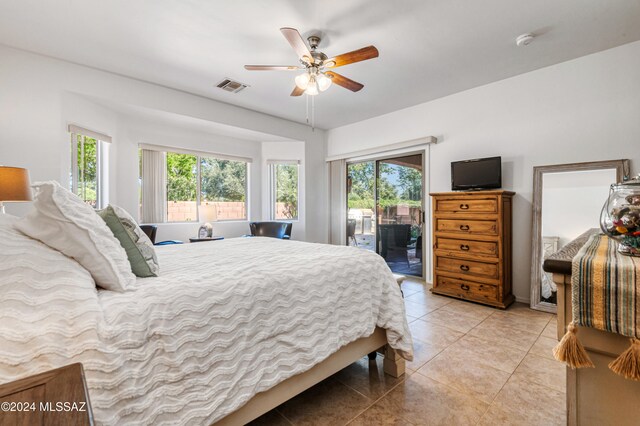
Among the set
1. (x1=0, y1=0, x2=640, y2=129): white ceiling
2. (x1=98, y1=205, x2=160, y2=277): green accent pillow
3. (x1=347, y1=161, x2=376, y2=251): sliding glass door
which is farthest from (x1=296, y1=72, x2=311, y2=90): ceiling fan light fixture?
(x1=347, y1=161, x2=376, y2=251): sliding glass door

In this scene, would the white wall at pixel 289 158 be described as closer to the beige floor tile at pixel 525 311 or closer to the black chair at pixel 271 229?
the black chair at pixel 271 229

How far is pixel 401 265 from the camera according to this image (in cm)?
466

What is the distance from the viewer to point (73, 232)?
3.35ft

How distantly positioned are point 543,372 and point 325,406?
60.2 inches

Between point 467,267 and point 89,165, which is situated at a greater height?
point 89,165

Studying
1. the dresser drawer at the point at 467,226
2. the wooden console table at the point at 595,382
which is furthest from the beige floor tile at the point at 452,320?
the wooden console table at the point at 595,382

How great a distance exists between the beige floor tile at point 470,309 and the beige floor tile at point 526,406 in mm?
1171

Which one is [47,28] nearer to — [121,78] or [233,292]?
[121,78]

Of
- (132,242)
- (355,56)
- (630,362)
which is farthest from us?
(355,56)

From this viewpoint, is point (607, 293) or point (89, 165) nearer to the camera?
point (607, 293)

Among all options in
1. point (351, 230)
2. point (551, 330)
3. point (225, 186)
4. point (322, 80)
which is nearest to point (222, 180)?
point (225, 186)

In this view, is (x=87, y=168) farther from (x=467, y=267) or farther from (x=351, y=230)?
(x=467, y=267)

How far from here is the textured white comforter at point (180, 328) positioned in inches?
31.9

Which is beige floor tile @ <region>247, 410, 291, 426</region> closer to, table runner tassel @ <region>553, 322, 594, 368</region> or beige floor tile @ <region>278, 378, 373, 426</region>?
beige floor tile @ <region>278, 378, 373, 426</region>
